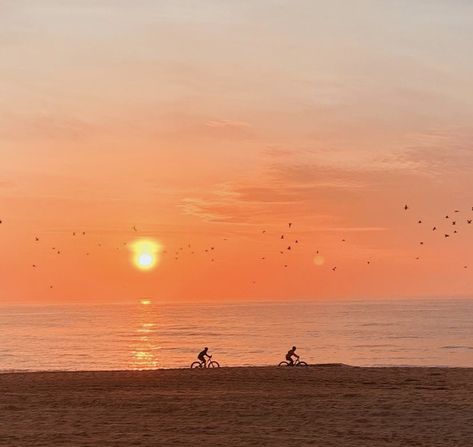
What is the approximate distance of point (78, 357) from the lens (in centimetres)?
7675

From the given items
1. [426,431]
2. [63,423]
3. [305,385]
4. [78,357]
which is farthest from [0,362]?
[426,431]

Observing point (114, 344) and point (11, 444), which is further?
point (114, 344)

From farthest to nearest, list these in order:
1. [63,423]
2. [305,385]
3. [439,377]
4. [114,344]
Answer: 1. [114,344]
2. [439,377]
3. [305,385]
4. [63,423]

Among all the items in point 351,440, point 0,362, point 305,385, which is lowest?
point 351,440

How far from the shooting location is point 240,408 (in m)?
23.0

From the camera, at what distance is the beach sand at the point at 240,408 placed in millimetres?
18234

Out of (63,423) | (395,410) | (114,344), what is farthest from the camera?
(114,344)

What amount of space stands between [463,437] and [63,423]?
35.9ft

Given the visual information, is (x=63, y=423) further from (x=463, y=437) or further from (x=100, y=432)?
(x=463, y=437)

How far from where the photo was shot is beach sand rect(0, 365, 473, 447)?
59.8 feet

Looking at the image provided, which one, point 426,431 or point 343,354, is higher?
point 343,354

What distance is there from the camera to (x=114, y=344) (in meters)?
102

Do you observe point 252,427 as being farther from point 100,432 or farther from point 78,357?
point 78,357

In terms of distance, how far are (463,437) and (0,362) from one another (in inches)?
2364
